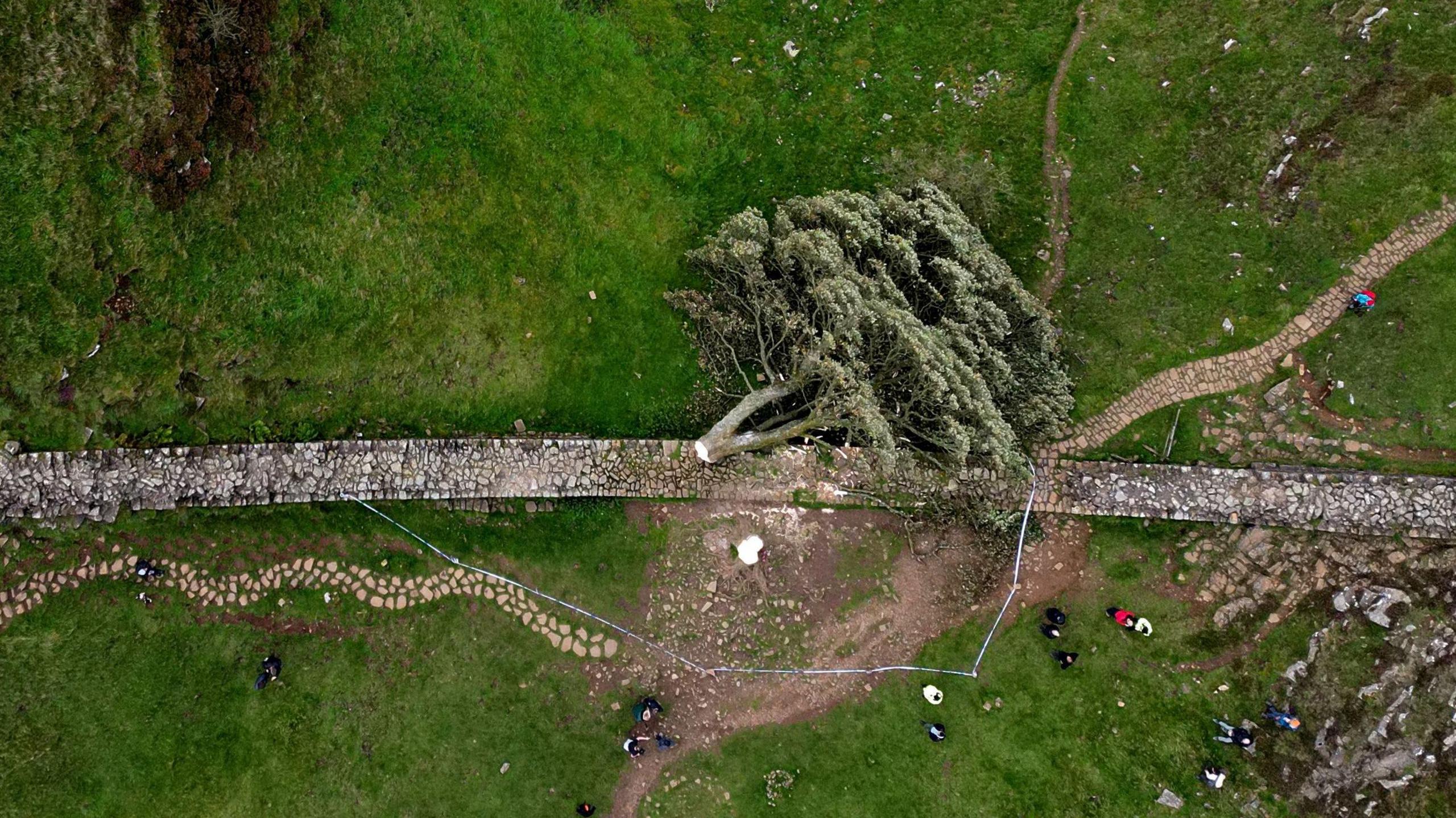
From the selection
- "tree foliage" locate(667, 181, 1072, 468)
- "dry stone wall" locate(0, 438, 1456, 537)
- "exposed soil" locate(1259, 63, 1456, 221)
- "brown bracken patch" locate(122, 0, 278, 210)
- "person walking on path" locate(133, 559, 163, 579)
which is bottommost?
"person walking on path" locate(133, 559, 163, 579)

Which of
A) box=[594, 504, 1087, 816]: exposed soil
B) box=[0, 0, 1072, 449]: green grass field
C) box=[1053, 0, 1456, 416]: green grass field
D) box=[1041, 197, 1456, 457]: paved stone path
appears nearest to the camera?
box=[0, 0, 1072, 449]: green grass field

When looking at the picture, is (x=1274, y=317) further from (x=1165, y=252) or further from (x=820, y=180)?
(x=820, y=180)

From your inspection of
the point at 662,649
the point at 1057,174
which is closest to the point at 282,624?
the point at 662,649

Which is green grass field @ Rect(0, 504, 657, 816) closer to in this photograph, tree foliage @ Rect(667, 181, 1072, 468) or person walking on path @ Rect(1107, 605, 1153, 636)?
tree foliage @ Rect(667, 181, 1072, 468)

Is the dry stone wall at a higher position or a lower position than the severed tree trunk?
lower

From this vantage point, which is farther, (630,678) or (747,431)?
(630,678)

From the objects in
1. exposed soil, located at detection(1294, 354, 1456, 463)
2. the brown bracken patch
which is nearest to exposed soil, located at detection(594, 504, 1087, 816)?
exposed soil, located at detection(1294, 354, 1456, 463)

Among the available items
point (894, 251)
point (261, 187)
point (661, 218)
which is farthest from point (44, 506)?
point (894, 251)

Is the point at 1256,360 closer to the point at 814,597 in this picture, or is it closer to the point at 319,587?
the point at 814,597
